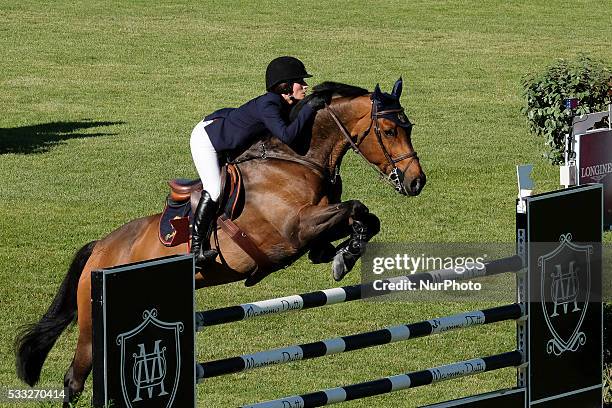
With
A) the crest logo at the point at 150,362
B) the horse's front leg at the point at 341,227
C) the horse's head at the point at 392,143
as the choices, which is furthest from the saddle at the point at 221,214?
the crest logo at the point at 150,362

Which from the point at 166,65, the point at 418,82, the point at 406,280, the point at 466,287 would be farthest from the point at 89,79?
the point at 406,280

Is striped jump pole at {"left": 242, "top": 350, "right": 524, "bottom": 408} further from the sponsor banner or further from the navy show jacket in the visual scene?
the sponsor banner

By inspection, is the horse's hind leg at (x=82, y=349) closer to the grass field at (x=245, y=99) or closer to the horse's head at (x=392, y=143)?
the grass field at (x=245, y=99)

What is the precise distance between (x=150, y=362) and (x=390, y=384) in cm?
140

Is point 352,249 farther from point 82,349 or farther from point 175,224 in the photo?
point 82,349

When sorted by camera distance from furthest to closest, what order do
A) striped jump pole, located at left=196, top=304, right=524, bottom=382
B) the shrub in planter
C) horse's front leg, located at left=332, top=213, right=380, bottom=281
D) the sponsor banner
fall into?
1. the shrub in planter
2. the sponsor banner
3. horse's front leg, located at left=332, top=213, right=380, bottom=281
4. striped jump pole, located at left=196, top=304, right=524, bottom=382

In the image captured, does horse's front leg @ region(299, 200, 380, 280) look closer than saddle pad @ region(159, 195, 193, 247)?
Yes

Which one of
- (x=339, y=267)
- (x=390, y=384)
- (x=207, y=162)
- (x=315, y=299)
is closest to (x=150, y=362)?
(x=315, y=299)

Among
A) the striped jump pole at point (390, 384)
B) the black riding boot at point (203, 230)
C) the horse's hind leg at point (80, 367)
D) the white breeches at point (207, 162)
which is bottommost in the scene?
the horse's hind leg at point (80, 367)

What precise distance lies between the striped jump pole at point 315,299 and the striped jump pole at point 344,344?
18 cm

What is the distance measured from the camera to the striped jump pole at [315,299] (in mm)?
6578

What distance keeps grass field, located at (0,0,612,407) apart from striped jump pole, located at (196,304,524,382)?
1827 mm

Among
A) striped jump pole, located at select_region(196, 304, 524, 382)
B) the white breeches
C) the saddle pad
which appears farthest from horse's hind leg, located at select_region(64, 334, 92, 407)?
striped jump pole, located at select_region(196, 304, 524, 382)

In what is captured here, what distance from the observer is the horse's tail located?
8547mm
